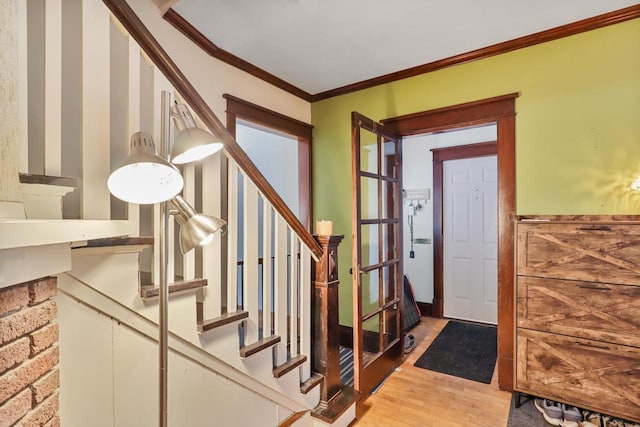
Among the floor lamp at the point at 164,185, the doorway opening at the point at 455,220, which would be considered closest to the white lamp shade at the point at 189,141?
the floor lamp at the point at 164,185

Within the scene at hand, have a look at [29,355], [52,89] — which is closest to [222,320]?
[29,355]

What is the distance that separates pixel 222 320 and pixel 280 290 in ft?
1.40

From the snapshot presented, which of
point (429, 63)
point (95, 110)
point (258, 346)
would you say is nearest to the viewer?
point (95, 110)

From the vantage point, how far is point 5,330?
71 cm

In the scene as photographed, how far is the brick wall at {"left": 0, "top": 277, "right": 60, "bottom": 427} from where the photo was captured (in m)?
0.71

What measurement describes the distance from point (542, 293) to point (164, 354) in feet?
7.45

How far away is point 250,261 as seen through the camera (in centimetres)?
158

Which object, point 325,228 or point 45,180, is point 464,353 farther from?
point 45,180

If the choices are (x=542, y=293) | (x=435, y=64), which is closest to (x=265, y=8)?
(x=435, y=64)

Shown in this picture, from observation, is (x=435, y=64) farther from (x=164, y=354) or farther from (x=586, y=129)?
(x=164, y=354)

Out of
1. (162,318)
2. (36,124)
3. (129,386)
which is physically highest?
(36,124)

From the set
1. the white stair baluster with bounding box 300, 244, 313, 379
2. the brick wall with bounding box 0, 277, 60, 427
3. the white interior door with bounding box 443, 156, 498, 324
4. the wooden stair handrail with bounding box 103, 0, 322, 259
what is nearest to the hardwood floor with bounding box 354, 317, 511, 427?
the white stair baluster with bounding box 300, 244, 313, 379

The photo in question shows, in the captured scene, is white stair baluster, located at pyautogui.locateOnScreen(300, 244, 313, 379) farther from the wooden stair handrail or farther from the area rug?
the area rug

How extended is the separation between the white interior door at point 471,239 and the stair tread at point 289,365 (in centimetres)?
293
